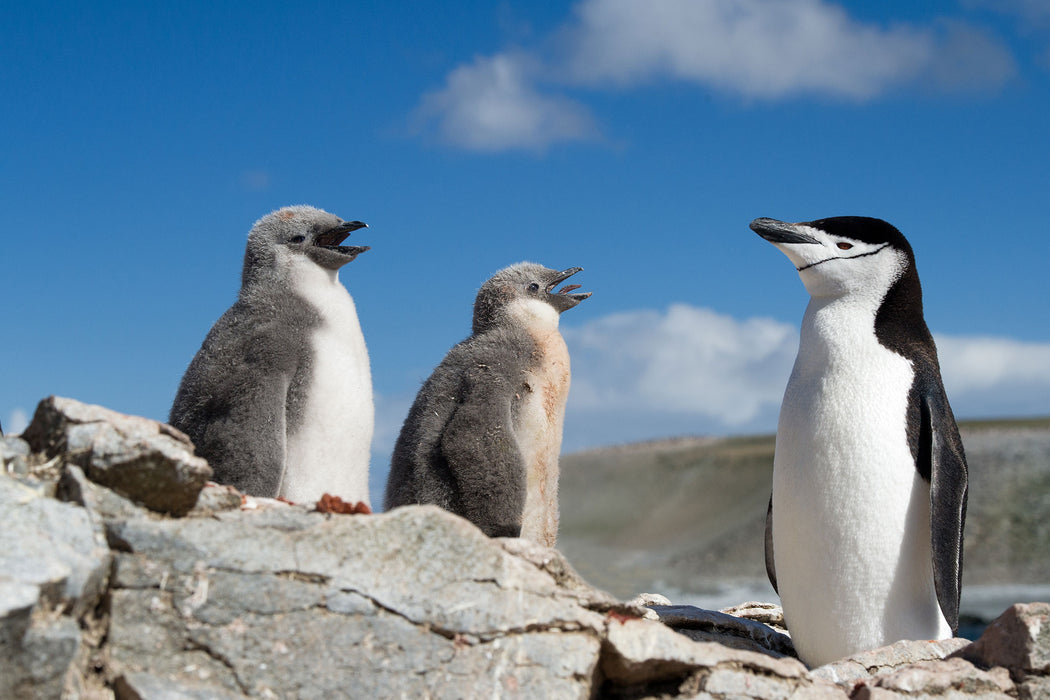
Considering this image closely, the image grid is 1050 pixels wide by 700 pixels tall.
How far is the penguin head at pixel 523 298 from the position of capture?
7629mm

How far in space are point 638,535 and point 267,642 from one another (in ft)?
140

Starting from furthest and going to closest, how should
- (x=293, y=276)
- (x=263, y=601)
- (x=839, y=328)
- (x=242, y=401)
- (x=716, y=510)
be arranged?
(x=716, y=510)
(x=293, y=276)
(x=242, y=401)
(x=839, y=328)
(x=263, y=601)

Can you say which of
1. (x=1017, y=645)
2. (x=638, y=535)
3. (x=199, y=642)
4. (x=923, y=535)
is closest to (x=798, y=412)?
(x=923, y=535)

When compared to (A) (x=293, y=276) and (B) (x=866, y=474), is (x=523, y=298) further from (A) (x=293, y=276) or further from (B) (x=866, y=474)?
(B) (x=866, y=474)

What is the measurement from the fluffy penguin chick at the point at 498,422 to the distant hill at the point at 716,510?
24709 mm

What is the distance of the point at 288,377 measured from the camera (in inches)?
264

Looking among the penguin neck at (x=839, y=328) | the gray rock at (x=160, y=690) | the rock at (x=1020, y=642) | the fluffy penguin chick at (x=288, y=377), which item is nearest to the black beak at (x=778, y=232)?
the penguin neck at (x=839, y=328)

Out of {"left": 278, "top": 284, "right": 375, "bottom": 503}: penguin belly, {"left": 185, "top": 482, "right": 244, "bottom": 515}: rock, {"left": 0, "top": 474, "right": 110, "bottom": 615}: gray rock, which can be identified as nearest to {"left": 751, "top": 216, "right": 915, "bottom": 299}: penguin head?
{"left": 278, "top": 284, "right": 375, "bottom": 503}: penguin belly

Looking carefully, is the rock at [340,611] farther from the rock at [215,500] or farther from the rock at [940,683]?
the rock at [940,683]

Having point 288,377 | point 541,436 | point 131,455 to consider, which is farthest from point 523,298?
point 131,455

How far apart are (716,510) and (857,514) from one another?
4058 centimetres

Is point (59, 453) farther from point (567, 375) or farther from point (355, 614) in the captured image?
point (567, 375)

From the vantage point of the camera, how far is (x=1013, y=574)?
3253 cm

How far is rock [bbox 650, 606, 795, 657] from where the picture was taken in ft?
20.2
